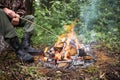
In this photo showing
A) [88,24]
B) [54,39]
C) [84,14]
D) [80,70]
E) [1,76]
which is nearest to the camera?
[1,76]

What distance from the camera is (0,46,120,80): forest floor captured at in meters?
4.37

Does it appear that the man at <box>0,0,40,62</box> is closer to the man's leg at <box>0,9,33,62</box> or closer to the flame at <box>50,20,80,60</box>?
the man's leg at <box>0,9,33,62</box>

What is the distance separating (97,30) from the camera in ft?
24.9

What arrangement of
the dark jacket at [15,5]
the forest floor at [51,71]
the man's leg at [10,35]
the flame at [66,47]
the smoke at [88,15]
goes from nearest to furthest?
1. the forest floor at [51,71]
2. the man's leg at [10,35]
3. the flame at [66,47]
4. the dark jacket at [15,5]
5. the smoke at [88,15]

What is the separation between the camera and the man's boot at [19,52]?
193 inches

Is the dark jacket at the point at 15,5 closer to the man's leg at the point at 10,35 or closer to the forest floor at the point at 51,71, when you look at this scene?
the man's leg at the point at 10,35

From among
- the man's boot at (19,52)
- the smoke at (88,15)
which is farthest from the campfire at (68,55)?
the smoke at (88,15)

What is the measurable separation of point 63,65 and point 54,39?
72.9 inches

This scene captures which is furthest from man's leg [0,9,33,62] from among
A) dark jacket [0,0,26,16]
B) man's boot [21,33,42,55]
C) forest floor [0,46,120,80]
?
dark jacket [0,0,26,16]

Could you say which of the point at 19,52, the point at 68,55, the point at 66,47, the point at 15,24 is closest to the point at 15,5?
the point at 15,24

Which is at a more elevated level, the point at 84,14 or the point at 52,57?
the point at 84,14

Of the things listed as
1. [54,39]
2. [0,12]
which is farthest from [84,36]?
[0,12]

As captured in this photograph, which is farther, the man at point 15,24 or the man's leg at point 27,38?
the man's leg at point 27,38

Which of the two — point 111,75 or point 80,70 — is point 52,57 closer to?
point 80,70
